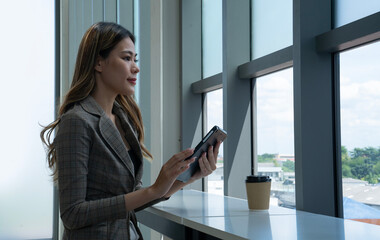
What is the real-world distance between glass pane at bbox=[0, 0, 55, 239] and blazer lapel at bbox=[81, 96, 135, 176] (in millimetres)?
3287

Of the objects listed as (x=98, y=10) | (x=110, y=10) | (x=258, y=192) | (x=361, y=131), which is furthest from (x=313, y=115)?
(x=98, y=10)

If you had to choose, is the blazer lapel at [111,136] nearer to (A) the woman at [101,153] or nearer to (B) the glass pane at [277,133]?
(A) the woman at [101,153]

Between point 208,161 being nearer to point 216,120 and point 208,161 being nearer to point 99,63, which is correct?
point 99,63

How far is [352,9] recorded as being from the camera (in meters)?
2.27

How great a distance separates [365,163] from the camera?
85.3 inches

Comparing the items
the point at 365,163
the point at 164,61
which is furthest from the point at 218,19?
the point at 365,163

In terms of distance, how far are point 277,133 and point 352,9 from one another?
2.96 ft

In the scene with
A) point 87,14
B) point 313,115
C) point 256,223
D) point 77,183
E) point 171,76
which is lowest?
point 256,223

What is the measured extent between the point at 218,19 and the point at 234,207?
1.96m

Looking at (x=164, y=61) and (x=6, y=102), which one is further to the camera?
(x=6, y=102)

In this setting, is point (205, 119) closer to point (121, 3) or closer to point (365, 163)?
point (121, 3)

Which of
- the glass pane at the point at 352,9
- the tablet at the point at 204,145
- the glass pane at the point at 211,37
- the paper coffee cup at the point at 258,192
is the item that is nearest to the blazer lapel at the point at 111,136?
the tablet at the point at 204,145

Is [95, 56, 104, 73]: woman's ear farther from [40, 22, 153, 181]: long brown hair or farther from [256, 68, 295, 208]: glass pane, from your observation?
[256, 68, 295, 208]: glass pane

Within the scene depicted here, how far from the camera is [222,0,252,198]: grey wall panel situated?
10.3 feet
